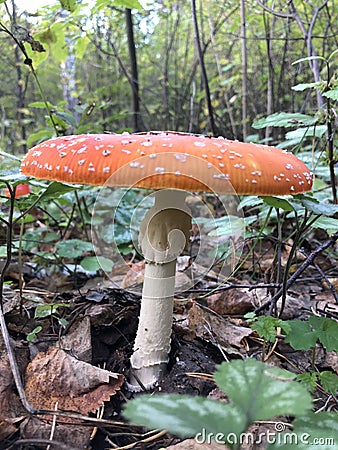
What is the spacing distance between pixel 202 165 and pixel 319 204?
79 cm

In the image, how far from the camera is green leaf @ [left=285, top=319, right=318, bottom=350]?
1635 mm

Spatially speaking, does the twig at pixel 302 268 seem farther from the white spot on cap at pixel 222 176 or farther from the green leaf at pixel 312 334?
the white spot on cap at pixel 222 176

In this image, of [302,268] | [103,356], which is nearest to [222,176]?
[302,268]

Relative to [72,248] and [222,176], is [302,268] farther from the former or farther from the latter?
[72,248]

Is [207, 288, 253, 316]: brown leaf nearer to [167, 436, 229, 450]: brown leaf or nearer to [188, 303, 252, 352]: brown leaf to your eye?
[188, 303, 252, 352]: brown leaf

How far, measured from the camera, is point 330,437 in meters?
1.06

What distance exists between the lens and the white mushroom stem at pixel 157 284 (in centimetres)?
185

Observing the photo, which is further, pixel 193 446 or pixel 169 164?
pixel 193 446

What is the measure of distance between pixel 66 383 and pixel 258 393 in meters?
1.03

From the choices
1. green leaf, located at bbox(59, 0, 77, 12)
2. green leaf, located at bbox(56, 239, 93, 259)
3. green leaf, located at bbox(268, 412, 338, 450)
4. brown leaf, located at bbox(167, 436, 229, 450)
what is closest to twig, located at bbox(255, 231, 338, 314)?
brown leaf, located at bbox(167, 436, 229, 450)

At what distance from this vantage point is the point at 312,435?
1.04 metres

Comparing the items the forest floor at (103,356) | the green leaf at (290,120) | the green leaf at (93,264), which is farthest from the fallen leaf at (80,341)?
the green leaf at (290,120)

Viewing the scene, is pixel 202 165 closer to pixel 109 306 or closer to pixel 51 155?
pixel 51 155

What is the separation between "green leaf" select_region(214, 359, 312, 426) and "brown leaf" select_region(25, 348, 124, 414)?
0.83 m
